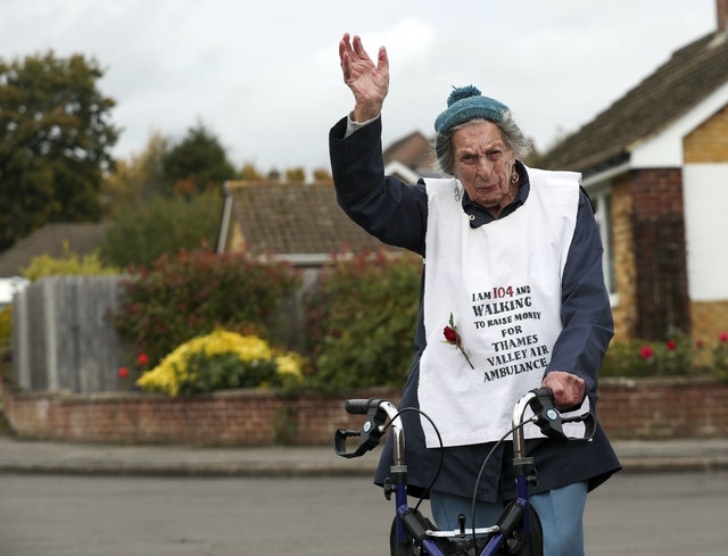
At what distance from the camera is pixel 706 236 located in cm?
2145

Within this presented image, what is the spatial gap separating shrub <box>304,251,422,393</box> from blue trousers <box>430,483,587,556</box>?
12.5m

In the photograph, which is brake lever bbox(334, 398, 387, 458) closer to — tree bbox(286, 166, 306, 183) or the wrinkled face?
the wrinkled face

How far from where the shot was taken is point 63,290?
66.9 feet

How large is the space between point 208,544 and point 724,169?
1355 centimetres

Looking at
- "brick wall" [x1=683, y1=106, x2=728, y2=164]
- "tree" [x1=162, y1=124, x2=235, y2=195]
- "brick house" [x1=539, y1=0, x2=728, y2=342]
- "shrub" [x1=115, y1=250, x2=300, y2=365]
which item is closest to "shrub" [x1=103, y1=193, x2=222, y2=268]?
"tree" [x1=162, y1=124, x2=235, y2=195]

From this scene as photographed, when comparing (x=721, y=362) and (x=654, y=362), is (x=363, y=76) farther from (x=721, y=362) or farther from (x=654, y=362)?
(x=654, y=362)

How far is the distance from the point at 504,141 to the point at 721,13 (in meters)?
23.2

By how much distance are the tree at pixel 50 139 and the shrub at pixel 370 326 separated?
45.2 m

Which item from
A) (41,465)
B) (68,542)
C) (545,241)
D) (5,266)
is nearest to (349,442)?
(41,465)

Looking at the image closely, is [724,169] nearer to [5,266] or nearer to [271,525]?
[271,525]

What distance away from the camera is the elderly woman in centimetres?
418

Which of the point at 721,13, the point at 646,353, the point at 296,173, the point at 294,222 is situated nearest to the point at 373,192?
the point at 646,353

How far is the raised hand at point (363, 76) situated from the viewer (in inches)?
167

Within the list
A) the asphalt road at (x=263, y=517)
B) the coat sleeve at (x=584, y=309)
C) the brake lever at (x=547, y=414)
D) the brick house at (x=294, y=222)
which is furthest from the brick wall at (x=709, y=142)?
the brake lever at (x=547, y=414)
